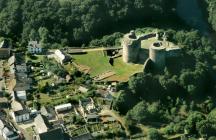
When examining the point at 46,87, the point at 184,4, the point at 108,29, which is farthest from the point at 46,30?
the point at 184,4

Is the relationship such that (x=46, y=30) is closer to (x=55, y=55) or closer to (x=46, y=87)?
(x=55, y=55)

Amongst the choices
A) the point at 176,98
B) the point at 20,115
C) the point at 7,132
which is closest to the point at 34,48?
the point at 20,115

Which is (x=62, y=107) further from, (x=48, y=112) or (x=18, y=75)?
(x=18, y=75)

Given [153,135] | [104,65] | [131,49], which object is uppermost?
[131,49]

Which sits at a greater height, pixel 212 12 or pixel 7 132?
pixel 212 12

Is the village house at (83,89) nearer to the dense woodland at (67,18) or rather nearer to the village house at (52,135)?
the village house at (52,135)

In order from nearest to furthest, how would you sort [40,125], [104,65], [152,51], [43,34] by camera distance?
[40,125], [152,51], [104,65], [43,34]

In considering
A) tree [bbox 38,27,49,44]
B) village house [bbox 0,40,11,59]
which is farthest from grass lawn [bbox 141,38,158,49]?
village house [bbox 0,40,11,59]

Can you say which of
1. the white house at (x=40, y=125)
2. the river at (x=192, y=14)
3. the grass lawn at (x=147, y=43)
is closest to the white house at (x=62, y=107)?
the white house at (x=40, y=125)
